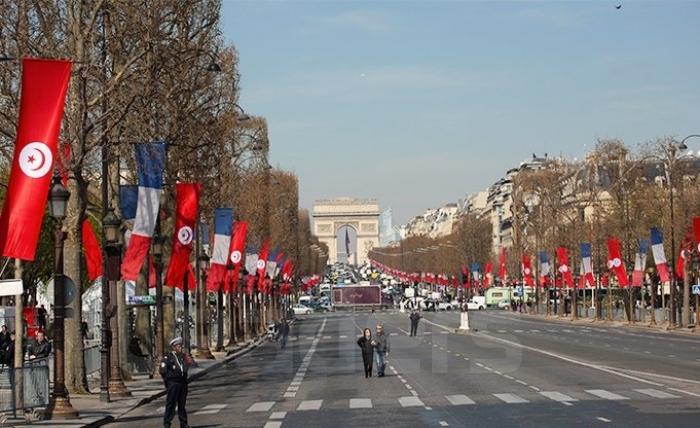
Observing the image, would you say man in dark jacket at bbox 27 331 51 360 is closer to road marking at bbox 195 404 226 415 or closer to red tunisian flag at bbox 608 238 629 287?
road marking at bbox 195 404 226 415

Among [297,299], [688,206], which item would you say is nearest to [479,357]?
[688,206]

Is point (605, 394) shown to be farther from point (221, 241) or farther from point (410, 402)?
point (221, 241)

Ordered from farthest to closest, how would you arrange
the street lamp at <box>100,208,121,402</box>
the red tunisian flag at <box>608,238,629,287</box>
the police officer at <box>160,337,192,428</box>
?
the red tunisian flag at <box>608,238,629,287</box> < the street lamp at <box>100,208,121,402</box> < the police officer at <box>160,337,192,428</box>

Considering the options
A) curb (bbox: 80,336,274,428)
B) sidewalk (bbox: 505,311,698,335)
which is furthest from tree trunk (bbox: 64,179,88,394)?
sidewalk (bbox: 505,311,698,335)

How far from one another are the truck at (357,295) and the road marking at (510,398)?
133606 mm

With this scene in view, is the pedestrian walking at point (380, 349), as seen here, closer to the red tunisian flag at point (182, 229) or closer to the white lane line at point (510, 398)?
the red tunisian flag at point (182, 229)

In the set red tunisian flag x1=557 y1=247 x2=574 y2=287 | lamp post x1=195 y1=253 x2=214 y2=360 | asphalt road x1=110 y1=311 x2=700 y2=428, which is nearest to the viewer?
asphalt road x1=110 y1=311 x2=700 y2=428

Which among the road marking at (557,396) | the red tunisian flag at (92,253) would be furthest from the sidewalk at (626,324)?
the road marking at (557,396)

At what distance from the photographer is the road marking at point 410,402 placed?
106 feet

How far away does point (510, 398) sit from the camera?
3350cm

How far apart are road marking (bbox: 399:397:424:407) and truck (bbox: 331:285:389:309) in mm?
133614

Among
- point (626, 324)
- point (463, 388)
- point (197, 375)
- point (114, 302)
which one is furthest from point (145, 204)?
point (626, 324)

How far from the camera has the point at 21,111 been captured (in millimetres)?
26703

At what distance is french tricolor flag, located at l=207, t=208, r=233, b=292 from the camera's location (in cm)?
6078
